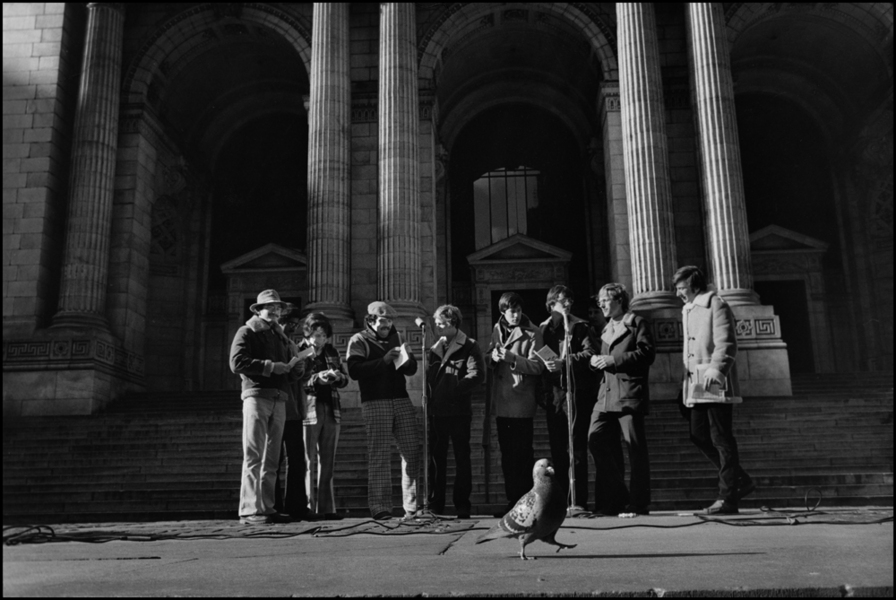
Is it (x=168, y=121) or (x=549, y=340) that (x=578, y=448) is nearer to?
(x=549, y=340)

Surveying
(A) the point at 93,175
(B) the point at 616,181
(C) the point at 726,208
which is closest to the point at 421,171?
(B) the point at 616,181

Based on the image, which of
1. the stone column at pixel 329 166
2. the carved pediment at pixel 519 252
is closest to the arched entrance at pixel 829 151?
the carved pediment at pixel 519 252

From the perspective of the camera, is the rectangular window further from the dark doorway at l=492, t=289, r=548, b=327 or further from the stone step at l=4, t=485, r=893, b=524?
the stone step at l=4, t=485, r=893, b=524

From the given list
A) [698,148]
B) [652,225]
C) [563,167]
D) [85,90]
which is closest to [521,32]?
[563,167]

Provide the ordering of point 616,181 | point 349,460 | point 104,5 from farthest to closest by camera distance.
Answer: point 104,5
point 616,181
point 349,460

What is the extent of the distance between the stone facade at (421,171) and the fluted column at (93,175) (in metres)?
0.05

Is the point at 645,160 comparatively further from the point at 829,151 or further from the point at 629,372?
the point at 629,372

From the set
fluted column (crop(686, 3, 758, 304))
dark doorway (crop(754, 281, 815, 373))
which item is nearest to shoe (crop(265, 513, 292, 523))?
fluted column (crop(686, 3, 758, 304))

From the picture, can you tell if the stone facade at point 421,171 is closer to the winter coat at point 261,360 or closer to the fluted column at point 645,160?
the fluted column at point 645,160

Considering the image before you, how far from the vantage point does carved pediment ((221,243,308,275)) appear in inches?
898

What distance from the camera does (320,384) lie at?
7902mm

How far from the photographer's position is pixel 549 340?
807cm

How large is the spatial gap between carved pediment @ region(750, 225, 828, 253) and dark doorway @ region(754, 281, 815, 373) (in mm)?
948

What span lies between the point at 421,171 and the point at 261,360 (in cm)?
1231
